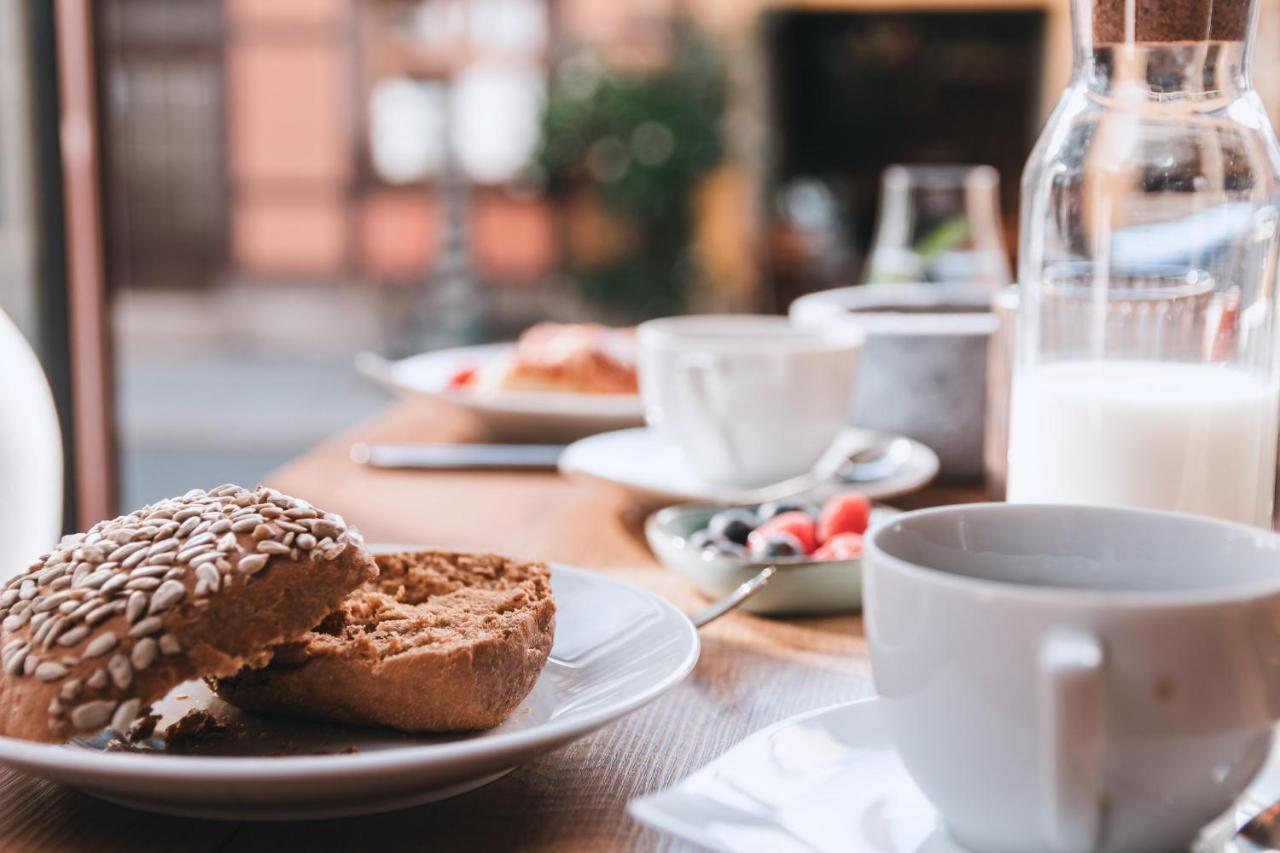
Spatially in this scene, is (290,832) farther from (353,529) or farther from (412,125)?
(412,125)

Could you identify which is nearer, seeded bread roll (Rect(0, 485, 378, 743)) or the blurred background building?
seeded bread roll (Rect(0, 485, 378, 743))

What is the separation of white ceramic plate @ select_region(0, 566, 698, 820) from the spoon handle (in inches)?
2.6

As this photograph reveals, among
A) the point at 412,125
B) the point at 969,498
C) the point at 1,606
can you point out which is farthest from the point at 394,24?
the point at 1,606

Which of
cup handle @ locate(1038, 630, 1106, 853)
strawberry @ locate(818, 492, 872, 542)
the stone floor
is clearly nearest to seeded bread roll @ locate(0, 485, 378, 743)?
cup handle @ locate(1038, 630, 1106, 853)

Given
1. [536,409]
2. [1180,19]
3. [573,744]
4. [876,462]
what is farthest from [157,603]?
[536,409]

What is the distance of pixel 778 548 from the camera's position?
77cm

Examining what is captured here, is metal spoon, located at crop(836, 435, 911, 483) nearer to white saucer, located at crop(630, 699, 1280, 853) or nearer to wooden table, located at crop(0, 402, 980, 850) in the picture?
wooden table, located at crop(0, 402, 980, 850)

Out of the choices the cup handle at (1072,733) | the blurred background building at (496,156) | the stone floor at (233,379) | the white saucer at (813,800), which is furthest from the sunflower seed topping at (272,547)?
the blurred background building at (496,156)

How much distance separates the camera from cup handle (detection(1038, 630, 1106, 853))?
0.38 m

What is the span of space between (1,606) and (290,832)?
5.6 inches

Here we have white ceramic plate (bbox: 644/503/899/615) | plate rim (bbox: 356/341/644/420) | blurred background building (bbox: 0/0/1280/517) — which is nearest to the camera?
white ceramic plate (bbox: 644/503/899/615)

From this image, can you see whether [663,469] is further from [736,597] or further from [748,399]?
[736,597]

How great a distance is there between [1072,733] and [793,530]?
1.46ft

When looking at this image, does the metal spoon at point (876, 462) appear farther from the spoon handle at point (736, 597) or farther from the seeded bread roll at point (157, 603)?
the seeded bread roll at point (157, 603)
